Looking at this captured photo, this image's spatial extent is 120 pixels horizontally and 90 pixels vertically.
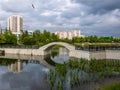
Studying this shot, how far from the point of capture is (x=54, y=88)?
21328mm

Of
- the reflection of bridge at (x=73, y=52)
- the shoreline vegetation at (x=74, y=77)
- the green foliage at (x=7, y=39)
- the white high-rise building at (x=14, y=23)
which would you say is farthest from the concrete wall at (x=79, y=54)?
the white high-rise building at (x=14, y=23)

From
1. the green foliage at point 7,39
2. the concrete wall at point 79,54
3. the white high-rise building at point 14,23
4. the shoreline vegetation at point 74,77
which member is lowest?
the shoreline vegetation at point 74,77

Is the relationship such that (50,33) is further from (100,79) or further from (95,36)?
(100,79)

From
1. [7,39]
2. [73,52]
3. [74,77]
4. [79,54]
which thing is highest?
[7,39]

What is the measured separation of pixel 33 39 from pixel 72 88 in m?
57.7

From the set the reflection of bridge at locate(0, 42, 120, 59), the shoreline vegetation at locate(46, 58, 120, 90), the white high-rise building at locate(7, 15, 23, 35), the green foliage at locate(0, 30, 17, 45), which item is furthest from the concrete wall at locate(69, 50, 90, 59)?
the white high-rise building at locate(7, 15, 23, 35)

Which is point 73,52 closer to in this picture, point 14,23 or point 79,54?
point 79,54

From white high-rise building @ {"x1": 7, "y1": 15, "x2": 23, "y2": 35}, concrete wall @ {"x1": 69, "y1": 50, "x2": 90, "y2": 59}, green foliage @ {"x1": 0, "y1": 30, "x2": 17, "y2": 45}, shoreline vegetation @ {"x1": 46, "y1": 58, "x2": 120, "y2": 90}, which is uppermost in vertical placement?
white high-rise building @ {"x1": 7, "y1": 15, "x2": 23, "y2": 35}

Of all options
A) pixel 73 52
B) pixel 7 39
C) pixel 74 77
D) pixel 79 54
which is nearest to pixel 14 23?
pixel 7 39

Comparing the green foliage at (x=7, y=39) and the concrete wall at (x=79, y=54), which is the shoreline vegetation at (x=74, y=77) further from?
the green foliage at (x=7, y=39)

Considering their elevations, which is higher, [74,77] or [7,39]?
[7,39]

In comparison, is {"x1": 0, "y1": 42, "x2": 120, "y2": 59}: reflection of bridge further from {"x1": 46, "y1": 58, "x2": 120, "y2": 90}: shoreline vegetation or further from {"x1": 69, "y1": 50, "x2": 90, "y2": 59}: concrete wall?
{"x1": 46, "y1": 58, "x2": 120, "y2": 90}: shoreline vegetation

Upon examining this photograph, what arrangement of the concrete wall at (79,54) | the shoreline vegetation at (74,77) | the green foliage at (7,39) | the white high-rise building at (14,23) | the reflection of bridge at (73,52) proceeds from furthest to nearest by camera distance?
1. the white high-rise building at (14,23)
2. the green foliage at (7,39)
3. the reflection of bridge at (73,52)
4. the concrete wall at (79,54)
5. the shoreline vegetation at (74,77)

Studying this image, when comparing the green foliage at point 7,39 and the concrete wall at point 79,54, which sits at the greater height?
the green foliage at point 7,39
